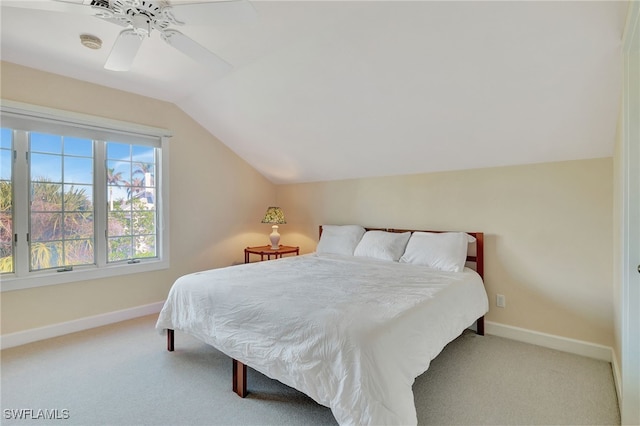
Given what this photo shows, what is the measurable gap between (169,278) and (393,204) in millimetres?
2833

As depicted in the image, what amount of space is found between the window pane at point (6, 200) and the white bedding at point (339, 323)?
1.52 meters

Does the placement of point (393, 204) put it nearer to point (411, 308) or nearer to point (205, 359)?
point (411, 308)

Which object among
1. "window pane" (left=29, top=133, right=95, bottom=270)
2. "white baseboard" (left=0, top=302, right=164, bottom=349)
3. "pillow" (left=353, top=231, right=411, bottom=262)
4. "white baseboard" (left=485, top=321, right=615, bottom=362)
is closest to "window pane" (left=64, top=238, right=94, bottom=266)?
"window pane" (left=29, top=133, right=95, bottom=270)

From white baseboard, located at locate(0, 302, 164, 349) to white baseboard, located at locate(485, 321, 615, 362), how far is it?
3.64 m

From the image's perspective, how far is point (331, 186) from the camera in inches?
170

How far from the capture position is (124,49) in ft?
6.46

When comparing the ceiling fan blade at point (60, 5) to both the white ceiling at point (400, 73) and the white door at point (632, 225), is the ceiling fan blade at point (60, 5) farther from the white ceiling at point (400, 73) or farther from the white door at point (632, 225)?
the white door at point (632, 225)

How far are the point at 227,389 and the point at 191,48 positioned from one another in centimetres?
220

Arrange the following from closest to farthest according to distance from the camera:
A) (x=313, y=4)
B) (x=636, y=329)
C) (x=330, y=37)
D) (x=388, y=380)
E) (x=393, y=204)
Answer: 1. (x=388, y=380)
2. (x=636, y=329)
3. (x=313, y=4)
4. (x=330, y=37)
5. (x=393, y=204)

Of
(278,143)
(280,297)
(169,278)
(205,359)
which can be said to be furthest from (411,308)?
(169,278)

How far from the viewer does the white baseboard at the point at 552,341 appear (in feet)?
8.12

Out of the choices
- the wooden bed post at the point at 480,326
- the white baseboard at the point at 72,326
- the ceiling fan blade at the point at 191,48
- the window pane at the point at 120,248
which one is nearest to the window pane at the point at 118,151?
the window pane at the point at 120,248

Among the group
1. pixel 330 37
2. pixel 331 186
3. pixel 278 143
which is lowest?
pixel 331 186

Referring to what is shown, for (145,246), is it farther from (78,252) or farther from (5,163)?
(5,163)
